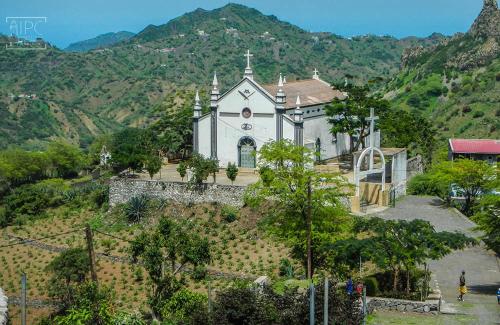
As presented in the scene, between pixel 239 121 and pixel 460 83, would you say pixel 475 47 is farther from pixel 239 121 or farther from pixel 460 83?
pixel 239 121

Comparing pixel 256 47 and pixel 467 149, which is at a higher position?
pixel 256 47

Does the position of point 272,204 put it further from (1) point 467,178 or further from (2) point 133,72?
(2) point 133,72

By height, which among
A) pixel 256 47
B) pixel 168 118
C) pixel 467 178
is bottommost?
pixel 467 178

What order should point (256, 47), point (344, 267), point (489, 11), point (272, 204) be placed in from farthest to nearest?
point (256, 47) < point (489, 11) < point (272, 204) < point (344, 267)

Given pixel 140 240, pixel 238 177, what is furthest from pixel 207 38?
pixel 140 240

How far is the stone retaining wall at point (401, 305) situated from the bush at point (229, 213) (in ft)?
57.0

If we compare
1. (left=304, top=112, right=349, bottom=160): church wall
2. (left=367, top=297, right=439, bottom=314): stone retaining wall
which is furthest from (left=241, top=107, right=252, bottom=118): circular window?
(left=367, top=297, right=439, bottom=314): stone retaining wall

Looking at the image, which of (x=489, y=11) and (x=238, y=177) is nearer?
(x=238, y=177)

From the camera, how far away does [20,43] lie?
17812cm

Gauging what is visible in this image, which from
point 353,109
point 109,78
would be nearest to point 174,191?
point 353,109

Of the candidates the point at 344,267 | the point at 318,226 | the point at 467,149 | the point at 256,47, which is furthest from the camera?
the point at 256,47

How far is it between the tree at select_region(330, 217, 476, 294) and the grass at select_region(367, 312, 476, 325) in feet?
4.90

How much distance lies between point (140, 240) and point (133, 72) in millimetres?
158074

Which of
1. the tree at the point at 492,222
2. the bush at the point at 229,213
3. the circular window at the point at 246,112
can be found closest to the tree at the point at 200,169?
the bush at the point at 229,213
